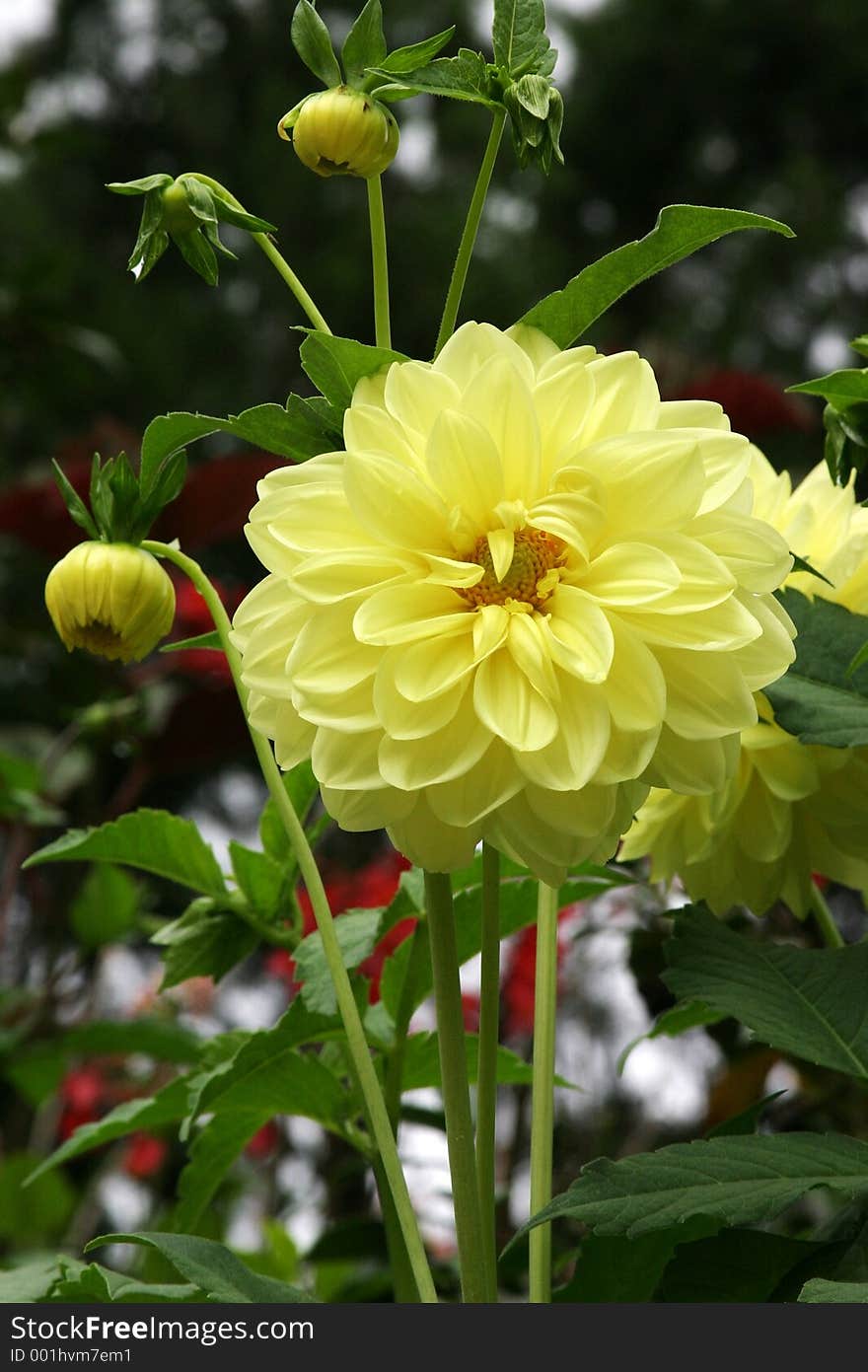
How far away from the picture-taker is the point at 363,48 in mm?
473

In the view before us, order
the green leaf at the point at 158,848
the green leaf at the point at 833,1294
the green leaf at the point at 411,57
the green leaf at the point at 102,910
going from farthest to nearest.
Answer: the green leaf at the point at 102,910, the green leaf at the point at 158,848, the green leaf at the point at 411,57, the green leaf at the point at 833,1294

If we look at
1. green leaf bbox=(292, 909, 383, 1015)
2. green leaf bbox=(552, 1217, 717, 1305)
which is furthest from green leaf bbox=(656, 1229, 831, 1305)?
green leaf bbox=(292, 909, 383, 1015)

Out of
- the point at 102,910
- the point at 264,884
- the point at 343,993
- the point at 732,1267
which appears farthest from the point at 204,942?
the point at 102,910

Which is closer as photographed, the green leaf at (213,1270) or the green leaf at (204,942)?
the green leaf at (213,1270)

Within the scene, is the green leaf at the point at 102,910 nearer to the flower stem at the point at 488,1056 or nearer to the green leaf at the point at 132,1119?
the green leaf at the point at 132,1119

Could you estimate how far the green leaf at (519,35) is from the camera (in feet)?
1.54

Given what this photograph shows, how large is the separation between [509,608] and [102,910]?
2.58ft

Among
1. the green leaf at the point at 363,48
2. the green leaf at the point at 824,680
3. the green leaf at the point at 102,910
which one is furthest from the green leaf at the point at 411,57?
the green leaf at the point at 102,910

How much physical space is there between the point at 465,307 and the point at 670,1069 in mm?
1983

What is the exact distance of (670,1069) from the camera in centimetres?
148

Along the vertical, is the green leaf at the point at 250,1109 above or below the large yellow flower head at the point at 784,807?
below

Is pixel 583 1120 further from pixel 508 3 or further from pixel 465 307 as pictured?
pixel 465 307

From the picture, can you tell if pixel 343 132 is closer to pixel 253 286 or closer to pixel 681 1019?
pixel 681 1019

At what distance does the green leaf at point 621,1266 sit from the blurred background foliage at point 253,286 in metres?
0.70
